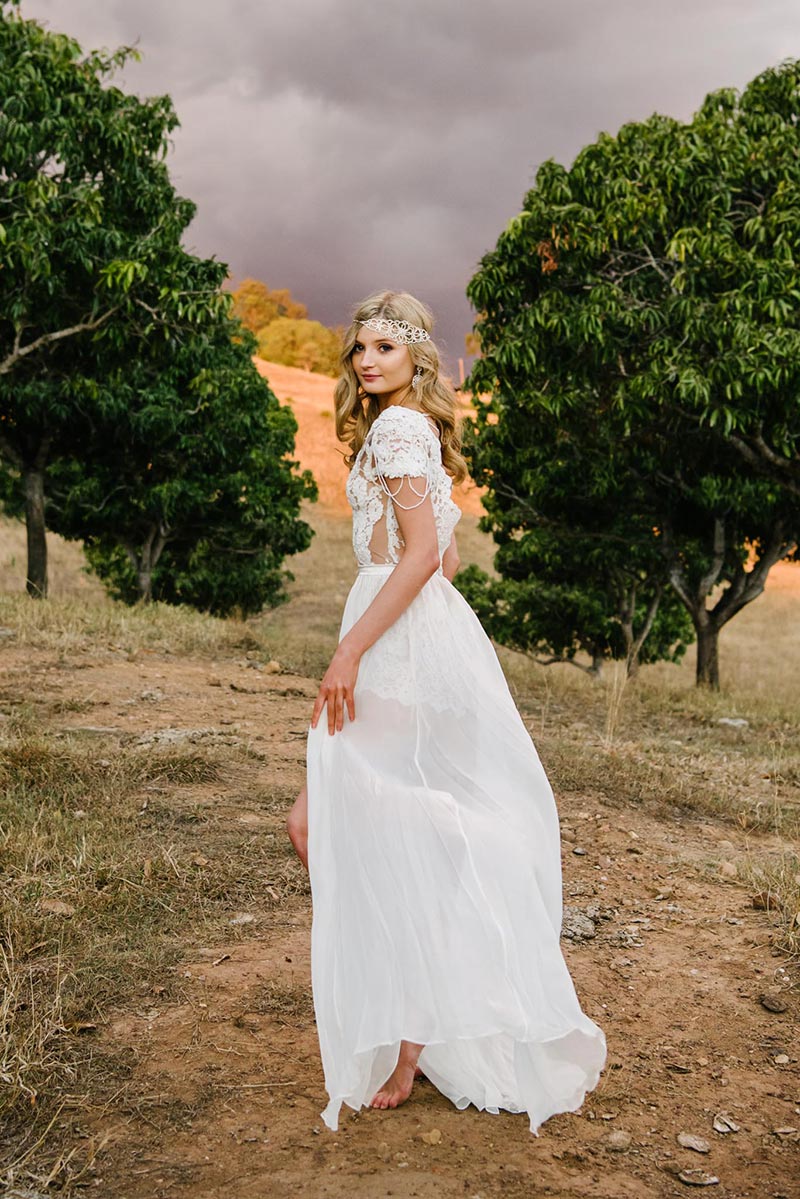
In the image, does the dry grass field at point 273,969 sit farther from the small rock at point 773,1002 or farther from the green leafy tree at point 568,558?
the green leafy tree at point 568,558

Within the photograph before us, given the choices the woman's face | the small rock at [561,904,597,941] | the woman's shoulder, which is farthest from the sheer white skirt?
the small rock at [561,904,597,941]

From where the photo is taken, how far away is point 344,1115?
2.75 metres

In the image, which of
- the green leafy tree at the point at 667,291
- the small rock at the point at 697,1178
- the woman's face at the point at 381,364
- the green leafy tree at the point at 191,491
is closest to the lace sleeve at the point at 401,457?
the woman's face at the point at 381,364

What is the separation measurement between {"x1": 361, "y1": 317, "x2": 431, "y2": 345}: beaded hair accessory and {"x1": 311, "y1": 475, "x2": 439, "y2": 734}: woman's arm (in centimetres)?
47

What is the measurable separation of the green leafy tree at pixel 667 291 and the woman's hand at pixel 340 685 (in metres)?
6.78

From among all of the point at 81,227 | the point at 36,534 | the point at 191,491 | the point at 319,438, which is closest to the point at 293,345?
the point at 319,438

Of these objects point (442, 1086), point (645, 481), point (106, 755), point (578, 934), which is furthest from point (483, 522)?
point (442, 1086)

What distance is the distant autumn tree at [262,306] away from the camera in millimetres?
79750

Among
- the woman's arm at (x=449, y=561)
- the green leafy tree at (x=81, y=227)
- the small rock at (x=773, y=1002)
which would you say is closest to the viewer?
the woman's arm at (x=449, y=561)

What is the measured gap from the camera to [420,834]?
2656mm

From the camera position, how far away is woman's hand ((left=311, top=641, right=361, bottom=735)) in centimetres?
261

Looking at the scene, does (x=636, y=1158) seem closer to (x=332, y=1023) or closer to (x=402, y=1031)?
(x=402, y=1031)

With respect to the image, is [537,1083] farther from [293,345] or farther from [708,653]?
[293,345]

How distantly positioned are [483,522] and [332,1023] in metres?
16.6
